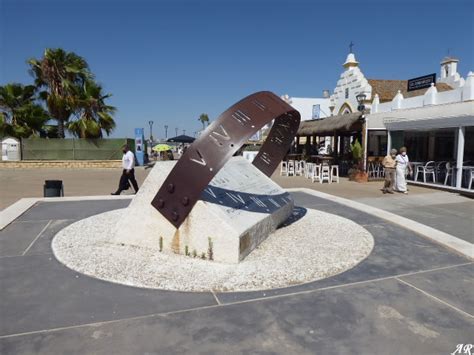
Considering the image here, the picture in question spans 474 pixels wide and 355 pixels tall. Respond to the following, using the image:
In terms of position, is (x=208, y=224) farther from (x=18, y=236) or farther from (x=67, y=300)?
(x=18, y=236)

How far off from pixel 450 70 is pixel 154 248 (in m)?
30.6

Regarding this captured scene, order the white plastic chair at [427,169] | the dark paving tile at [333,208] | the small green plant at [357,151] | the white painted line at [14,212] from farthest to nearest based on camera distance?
1. the small green plant at [357,151]
2. the white plastic chair at [427,169]
3. the dark paving tile at [333,208]
4. the white painted line at [14,212]

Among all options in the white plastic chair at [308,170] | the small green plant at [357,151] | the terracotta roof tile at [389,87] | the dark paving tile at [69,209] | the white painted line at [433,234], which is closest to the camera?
the white painted line at [433,234]

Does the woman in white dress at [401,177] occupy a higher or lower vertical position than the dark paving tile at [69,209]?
higher

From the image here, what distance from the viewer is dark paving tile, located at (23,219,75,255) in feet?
16.3

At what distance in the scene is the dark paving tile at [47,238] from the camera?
4.96 metres

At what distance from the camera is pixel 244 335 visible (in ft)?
9.56

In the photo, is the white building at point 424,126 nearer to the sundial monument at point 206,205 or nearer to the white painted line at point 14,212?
the sundial monument at point 206,205

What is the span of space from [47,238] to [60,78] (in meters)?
22.2

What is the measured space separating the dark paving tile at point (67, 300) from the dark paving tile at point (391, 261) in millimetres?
608

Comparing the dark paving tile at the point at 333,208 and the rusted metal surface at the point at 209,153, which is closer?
the rusted metal surface at the point at 209,153

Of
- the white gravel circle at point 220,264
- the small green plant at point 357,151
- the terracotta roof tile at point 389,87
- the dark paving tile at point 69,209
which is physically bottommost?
the white gravel circle at point 220,264

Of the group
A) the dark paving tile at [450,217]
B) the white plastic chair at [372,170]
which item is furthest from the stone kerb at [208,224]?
the white plastic chair at [372,170]

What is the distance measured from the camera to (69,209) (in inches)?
314
